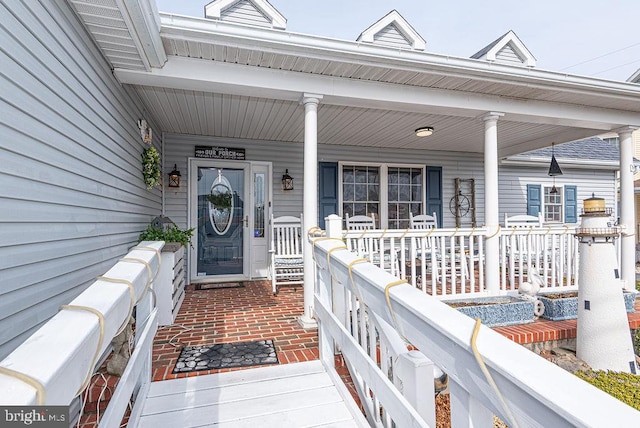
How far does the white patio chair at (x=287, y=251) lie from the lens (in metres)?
4.60

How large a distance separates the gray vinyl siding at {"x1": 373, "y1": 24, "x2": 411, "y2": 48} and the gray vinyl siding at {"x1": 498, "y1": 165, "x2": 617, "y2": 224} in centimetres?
405

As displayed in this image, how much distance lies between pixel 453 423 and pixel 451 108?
3.41 meters

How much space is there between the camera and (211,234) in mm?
5312

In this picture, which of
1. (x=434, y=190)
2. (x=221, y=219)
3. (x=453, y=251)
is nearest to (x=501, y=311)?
(x=453, y=251)

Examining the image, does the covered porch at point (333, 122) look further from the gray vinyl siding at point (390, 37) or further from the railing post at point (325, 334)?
the railing post at point (325, 334)

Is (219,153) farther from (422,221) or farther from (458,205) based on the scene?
(458,205)

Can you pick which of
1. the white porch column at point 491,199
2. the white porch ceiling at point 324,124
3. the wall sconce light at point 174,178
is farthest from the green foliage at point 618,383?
the wall sconce light at point 174,178

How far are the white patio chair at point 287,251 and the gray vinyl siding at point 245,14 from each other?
2618 millimetres

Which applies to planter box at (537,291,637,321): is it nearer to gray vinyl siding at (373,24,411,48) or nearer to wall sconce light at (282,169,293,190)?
gray vinyl siding at (373,24,411,48)

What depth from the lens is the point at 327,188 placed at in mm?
5793

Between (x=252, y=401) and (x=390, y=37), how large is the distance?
4483mm

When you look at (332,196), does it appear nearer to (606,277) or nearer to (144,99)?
(144,99)

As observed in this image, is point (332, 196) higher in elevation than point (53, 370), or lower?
higher

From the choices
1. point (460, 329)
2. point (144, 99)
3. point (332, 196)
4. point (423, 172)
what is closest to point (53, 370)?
point (460, 329)
